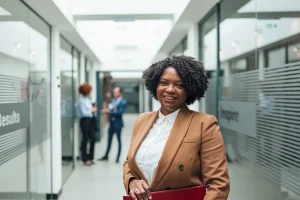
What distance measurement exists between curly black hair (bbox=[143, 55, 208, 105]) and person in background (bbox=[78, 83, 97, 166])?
5272mm

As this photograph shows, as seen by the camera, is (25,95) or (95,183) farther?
(95,183)

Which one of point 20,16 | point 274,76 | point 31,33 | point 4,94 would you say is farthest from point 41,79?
point 274,76

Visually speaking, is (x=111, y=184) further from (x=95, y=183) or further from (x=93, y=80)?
(x=93, y=80)

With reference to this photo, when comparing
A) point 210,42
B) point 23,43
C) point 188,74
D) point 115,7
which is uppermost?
point 115,7

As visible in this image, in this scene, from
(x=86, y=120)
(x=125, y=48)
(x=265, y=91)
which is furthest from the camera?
(x=125, y=48)

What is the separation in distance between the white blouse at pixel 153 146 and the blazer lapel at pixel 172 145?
57 mm

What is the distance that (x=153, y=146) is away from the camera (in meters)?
1.52

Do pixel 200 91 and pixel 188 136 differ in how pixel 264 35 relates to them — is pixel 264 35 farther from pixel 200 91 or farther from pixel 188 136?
pixel 188 136

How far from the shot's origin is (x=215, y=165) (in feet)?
4.51

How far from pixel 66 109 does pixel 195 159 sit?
4798mm

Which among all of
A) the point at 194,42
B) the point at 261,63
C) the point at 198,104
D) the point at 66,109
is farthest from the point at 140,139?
the point at 66,109

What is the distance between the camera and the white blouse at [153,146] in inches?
59.0

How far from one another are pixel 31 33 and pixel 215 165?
3144 mm

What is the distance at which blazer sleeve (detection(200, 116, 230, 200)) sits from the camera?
1371 mm
